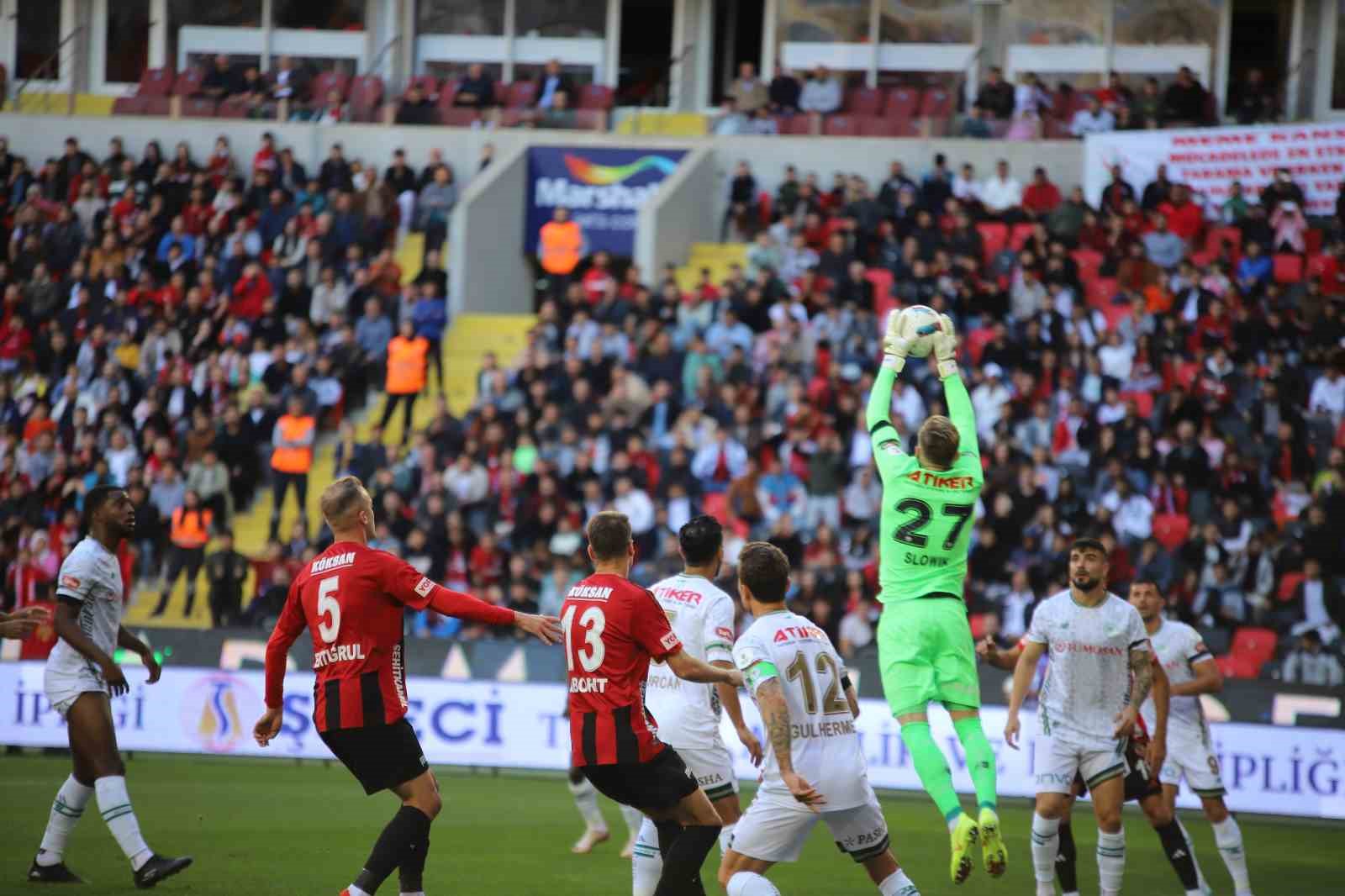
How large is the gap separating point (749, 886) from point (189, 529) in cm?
1639

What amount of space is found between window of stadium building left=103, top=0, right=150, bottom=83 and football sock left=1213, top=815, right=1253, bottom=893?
92.7 ft

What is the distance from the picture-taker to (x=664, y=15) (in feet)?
112

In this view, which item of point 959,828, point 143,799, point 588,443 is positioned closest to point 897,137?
point 588,443

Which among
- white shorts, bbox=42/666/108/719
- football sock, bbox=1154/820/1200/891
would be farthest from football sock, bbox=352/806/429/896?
football sock, bbox=1154/820/1200/891

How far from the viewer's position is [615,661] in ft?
27.9

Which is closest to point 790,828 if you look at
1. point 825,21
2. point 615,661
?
point 615,661

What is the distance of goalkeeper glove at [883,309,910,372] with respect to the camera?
32.6 feet

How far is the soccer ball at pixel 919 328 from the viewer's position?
9.99 m

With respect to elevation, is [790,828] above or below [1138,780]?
above

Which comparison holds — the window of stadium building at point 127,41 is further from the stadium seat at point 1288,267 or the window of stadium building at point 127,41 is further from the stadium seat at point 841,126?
the stadium seat at point 1288,267

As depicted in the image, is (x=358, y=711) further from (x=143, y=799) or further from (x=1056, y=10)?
(x=1056, y=10)

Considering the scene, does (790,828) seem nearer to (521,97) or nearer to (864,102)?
(864,102)

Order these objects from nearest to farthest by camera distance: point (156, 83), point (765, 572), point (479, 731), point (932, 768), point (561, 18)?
point (765, 572), point (932, 768), point (479, 731), point (156, 83), point (561, 18)

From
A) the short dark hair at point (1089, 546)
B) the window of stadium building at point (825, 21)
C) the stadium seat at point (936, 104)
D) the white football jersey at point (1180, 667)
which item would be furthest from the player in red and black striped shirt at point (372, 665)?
the window of stadium building at point (825, 21)
